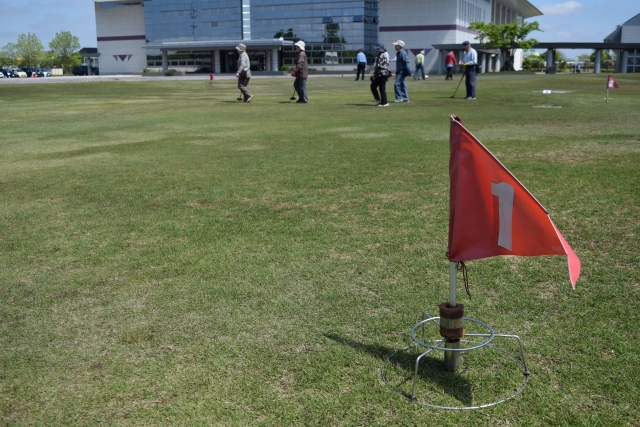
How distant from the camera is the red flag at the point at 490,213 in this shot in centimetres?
288

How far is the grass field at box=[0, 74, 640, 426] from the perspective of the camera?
10.3 feet

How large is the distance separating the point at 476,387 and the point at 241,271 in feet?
7.62

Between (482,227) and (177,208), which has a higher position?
(482,227)

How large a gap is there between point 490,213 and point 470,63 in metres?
19.9

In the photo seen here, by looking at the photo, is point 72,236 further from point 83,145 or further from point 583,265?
point 83,145

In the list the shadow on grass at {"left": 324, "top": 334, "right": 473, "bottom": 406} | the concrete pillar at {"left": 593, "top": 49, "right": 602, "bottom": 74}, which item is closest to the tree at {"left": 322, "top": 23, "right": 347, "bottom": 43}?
the concrete pillar at {"left": 593, "top": 49, "right": 602, "bottom": 74}

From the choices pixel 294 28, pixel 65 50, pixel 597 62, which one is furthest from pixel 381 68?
pixel 65 50

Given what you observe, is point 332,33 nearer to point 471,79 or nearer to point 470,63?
point 471,79

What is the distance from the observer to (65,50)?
423 ft

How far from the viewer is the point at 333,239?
229 inches

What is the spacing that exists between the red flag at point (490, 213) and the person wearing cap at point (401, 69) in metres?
17.1

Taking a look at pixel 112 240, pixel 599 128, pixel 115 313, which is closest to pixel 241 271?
pixel 115 313

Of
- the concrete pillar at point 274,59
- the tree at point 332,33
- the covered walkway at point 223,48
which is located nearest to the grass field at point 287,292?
the covered walkway at point 223,48

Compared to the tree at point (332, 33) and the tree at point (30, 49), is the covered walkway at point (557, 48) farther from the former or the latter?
the tree at point (30, 49)
